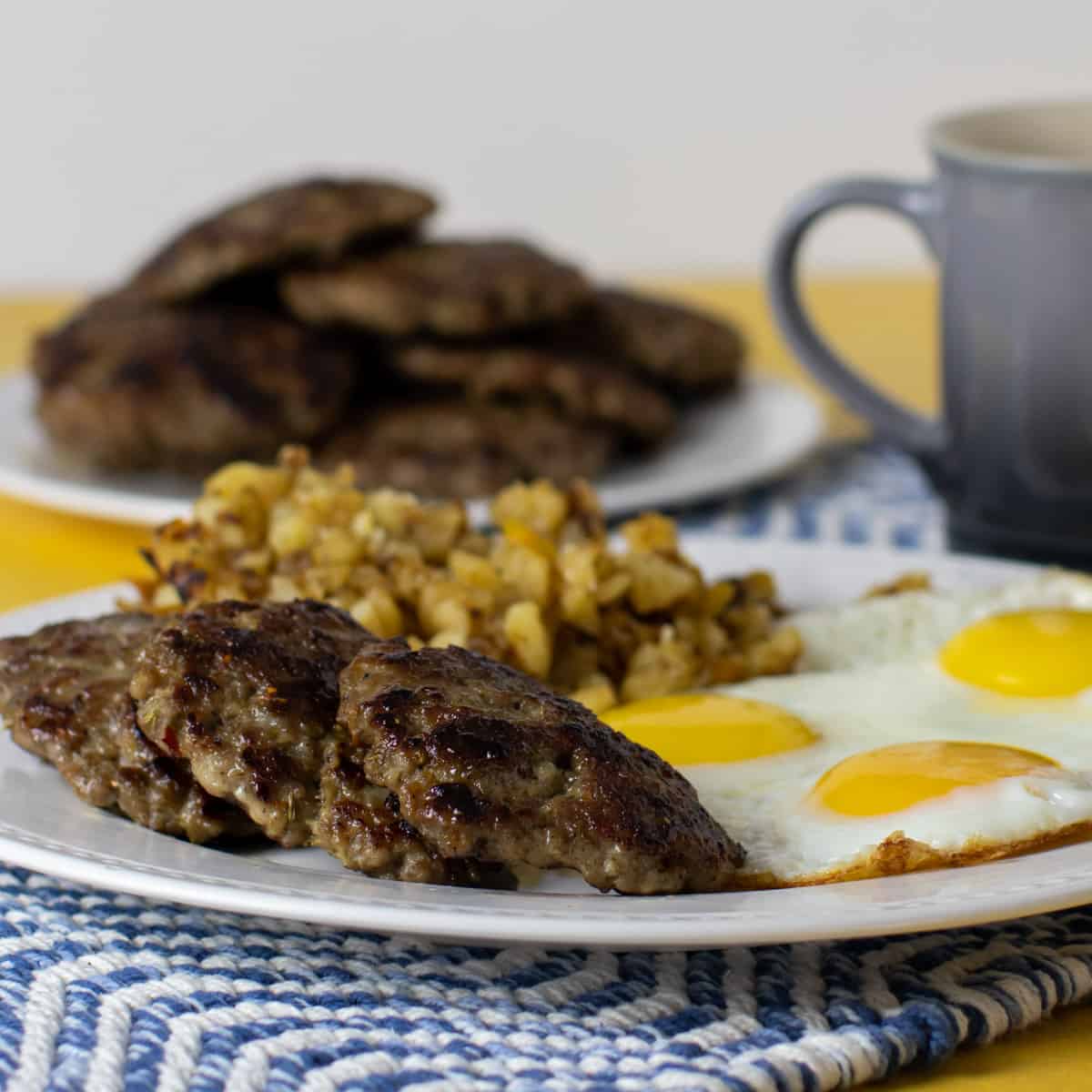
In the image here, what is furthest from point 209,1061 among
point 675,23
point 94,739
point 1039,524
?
point 675,23

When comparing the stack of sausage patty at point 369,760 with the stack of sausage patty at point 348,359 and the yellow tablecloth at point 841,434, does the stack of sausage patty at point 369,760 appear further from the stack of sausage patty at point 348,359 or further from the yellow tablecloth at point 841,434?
the stack of sausage patty at point 348,359

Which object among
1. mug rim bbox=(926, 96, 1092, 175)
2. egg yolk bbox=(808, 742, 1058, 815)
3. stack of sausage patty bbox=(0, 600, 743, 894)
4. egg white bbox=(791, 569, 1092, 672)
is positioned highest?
mug rim bbox=(926, 96, 1092, 175)

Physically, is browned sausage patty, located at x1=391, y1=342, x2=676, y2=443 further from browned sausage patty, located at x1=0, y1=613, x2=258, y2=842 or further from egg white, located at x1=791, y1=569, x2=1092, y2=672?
browned sausage patty, located at x1=0, y1=613, x2=258, y2=842

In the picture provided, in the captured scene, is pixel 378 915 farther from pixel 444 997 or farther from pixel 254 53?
pixel 254 53

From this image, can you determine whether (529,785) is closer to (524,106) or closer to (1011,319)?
(1011,319)

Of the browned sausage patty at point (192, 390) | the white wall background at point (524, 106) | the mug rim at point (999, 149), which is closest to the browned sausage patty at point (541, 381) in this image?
the browned sausage patty at point (192, 390)

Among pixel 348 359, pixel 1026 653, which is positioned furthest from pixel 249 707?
pixel 348 359

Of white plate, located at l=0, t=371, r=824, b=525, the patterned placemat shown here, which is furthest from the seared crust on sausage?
white plate, located at l=0, t=371, r=824, b=525
